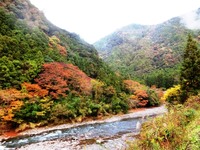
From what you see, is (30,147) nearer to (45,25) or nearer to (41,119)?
(41,119)

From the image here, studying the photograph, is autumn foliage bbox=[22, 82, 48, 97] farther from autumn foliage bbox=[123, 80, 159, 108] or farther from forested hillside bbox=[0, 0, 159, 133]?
autumn foliage bbox=[123, 80, 159, 108]

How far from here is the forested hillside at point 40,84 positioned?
114ft

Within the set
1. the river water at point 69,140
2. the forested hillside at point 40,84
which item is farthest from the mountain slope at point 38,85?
the river water at point 69,140

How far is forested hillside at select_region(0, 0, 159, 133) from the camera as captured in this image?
34844mm

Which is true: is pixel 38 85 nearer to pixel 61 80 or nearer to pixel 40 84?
pixel 40 84

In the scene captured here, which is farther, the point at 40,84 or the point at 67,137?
the point at 40,84

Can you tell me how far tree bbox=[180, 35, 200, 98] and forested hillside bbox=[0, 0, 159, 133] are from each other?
50.7 ft

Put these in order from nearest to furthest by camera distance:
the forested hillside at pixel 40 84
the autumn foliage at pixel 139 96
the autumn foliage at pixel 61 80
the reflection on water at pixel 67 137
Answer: the reflection on water at pixel 67 137 → the forested hillside at pixel 40 84 → the autumn foliage at pixel 61 80 → the autumn foliage at pixel 139 96

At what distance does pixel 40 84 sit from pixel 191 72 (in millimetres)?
21769

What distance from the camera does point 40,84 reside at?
3981 centimetres

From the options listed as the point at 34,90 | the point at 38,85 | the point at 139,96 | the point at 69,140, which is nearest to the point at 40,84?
the point at 38,85

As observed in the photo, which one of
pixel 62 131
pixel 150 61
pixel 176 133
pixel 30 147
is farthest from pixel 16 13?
pixel 150 61

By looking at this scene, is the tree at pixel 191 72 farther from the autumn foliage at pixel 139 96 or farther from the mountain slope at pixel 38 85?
the autumn foliage at pixel 139 96

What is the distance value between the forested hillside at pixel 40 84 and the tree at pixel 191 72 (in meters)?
15.4
